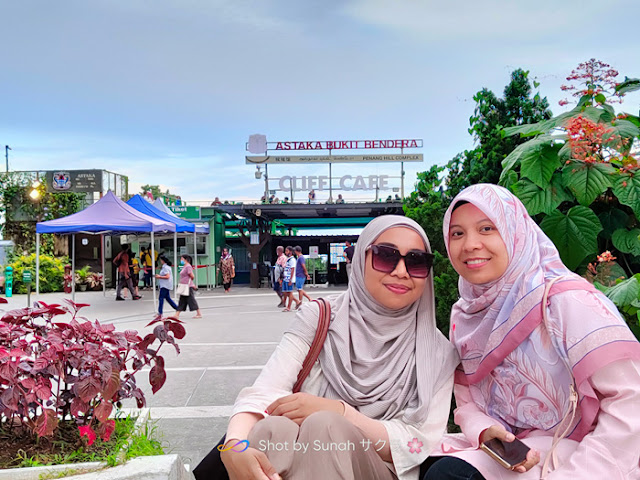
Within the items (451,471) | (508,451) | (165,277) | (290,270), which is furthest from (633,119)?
(165,277)

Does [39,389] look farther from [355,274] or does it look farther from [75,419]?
[355,274]

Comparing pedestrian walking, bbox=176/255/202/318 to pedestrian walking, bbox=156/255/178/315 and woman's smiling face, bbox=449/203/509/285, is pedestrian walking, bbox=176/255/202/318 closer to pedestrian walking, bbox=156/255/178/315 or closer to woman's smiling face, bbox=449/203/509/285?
pedestrian walking, bbox=156/255/178/315

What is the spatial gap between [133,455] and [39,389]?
1.78 ft

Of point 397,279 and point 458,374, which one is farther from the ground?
point 397,279

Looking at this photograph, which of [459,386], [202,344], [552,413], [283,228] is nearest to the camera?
[552,413]

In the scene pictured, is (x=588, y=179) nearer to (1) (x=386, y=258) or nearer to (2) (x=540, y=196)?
(2) (x=540, y=196)

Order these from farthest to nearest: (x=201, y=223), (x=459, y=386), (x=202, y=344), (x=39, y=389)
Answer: (x=201, y=223) < (x=202, y=344) < (x=39, y=389) < (x=459, y=386)

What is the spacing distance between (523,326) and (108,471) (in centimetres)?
188

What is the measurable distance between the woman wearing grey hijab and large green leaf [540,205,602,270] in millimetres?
880

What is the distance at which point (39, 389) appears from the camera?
2266 millimetres

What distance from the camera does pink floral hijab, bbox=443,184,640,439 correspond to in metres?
1.51

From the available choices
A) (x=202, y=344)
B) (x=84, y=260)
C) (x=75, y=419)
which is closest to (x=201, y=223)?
(x=84, y=260)

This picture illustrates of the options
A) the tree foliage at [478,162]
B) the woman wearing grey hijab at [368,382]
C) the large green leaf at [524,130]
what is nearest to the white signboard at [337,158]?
the tree foliage at [478,162]

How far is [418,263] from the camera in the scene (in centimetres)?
196
